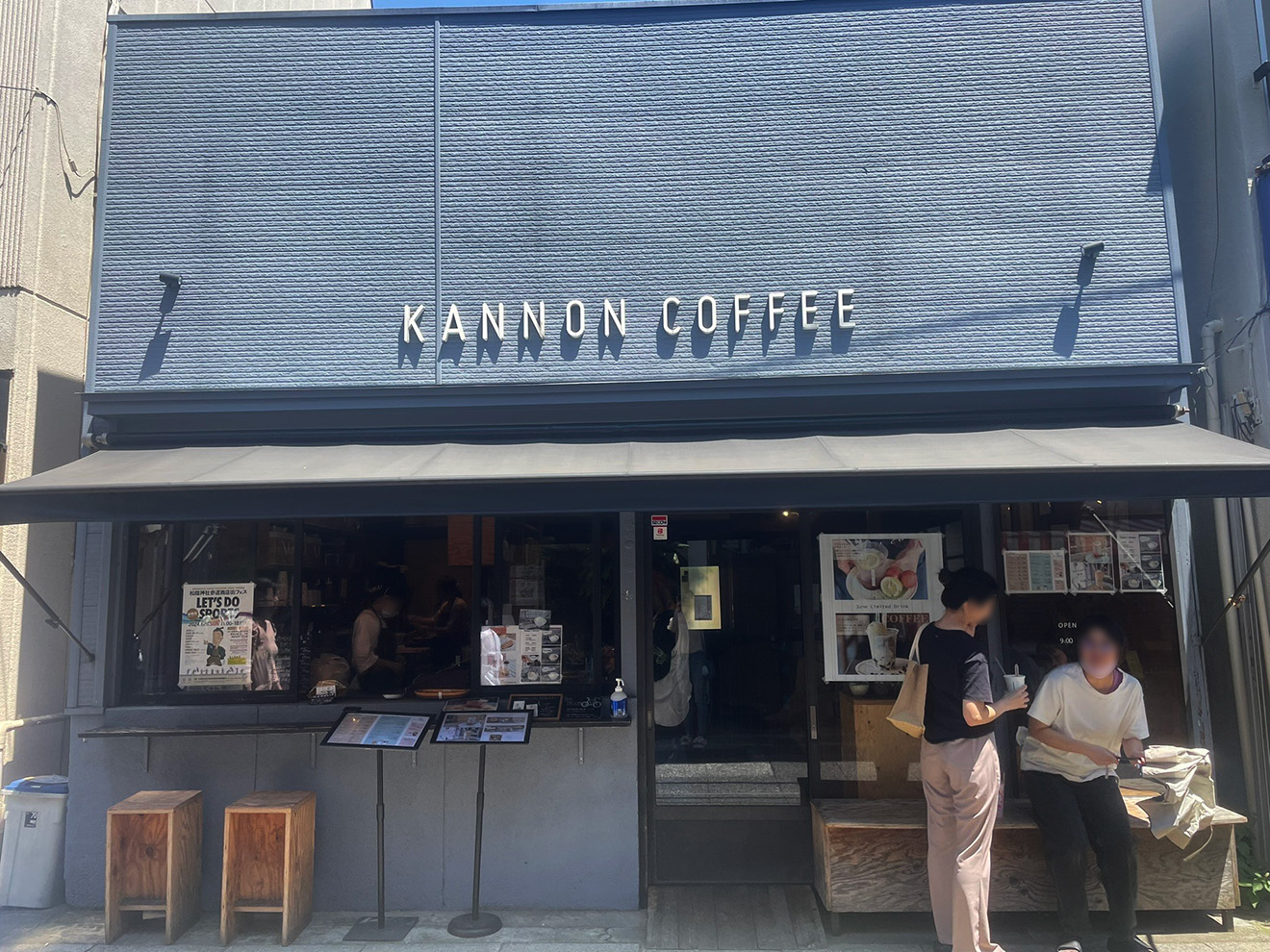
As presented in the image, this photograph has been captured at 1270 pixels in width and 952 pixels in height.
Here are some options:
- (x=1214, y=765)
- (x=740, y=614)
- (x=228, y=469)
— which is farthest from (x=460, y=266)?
(x=1214, y=765)

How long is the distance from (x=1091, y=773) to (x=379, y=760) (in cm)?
434

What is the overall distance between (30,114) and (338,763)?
634cm

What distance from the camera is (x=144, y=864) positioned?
5.63 meters

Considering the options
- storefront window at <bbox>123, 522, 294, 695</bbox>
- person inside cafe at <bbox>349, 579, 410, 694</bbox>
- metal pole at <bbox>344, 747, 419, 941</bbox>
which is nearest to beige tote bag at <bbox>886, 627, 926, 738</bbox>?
metal pole at <bbox>344, 747, 419, 941</bbox>

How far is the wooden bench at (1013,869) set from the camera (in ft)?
17.8

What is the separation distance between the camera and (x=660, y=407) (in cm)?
617

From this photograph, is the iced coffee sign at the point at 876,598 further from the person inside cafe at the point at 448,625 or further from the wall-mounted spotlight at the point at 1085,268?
the person inside cafe at the point at 448,625

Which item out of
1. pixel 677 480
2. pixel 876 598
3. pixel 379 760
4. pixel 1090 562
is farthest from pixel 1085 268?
pixel 379 760

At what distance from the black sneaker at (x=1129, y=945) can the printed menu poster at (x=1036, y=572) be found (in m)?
2.16

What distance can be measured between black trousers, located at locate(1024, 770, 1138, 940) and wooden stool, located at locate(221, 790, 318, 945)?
15.2 feet

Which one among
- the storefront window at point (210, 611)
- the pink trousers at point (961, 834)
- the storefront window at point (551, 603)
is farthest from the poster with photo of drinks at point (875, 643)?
the storefront window at point (210, 611)

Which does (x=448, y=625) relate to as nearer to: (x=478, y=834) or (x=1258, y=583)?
(x=478, y=834)

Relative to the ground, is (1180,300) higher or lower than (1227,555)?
higher

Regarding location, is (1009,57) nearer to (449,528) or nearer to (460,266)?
(460,266)
